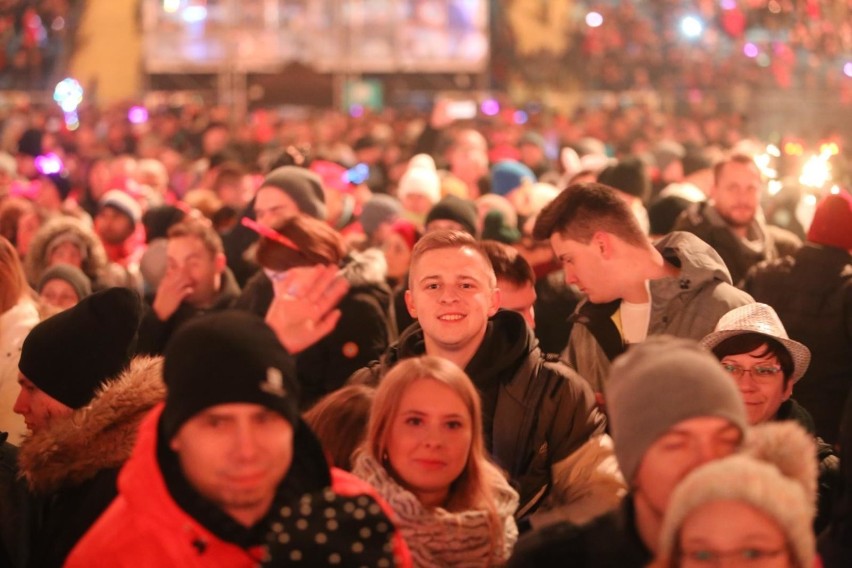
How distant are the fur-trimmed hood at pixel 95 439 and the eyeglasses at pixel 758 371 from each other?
6.27 ft

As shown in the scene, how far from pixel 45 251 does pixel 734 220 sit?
3.99 m

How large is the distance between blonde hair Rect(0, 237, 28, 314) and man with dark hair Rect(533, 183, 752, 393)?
2375mm

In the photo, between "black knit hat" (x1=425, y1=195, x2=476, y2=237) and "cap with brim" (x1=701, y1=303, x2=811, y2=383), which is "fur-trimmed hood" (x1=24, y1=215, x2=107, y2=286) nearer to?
"black knit hat" (x1=425, y1=195, x2=476, y2=237)

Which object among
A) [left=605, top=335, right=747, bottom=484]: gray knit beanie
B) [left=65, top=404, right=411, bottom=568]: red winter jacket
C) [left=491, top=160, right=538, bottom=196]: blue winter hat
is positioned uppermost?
[left=605, top=335, right=747, bottom=484]: gray knit beanie

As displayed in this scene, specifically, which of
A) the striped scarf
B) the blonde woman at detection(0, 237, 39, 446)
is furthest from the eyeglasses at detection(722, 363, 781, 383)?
the blonde woman at detection(0, 237, 39, 446)

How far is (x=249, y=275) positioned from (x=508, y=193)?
11.7ft

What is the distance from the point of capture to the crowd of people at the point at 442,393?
322 centimetres

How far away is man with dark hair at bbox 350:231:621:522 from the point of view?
477 cm

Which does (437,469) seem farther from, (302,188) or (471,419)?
(302,188)

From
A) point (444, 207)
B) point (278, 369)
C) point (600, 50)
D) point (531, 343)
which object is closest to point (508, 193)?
point (444, 207)

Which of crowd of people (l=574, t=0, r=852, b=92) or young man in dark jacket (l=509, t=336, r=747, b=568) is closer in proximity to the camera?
young man in dark jacket (l=509, t=336, r=747, b=568)

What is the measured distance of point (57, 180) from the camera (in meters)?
15.2

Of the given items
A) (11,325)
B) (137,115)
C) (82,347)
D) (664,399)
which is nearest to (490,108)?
(137,115)

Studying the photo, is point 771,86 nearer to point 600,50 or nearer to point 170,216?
point 600,50
